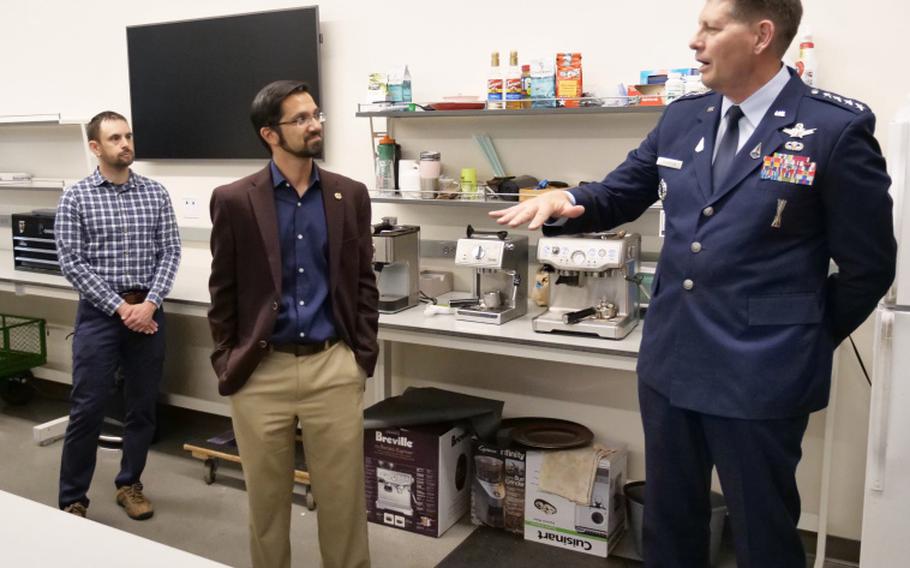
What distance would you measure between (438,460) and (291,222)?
115cm

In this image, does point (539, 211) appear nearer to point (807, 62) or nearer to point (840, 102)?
point (840, 102)

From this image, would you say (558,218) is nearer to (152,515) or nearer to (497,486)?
(497,486)

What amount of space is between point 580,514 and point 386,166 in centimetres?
159

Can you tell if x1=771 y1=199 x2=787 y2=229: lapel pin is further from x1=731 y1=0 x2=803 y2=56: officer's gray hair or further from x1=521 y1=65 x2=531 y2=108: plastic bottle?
x1=521 y1=65 x2=531 y2=108: plastic bottle

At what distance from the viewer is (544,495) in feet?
9.64

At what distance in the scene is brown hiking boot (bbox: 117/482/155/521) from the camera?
314 centimetres

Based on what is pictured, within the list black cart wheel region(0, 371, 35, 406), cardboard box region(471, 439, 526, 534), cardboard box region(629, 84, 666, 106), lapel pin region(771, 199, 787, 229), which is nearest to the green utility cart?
black cart wheel region(0, 371, 35, 406)

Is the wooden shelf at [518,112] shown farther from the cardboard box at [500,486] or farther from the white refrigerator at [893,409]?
the cardboard box at [500,486]

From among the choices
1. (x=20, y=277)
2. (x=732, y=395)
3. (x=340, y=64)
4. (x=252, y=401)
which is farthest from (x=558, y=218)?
(x=20, y=277)

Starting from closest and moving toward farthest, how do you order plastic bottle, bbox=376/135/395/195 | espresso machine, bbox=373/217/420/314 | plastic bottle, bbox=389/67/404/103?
espresso machine, bbox=373/217/420/314 → plastic bottle, bbox=389/67/404/103 → plastic bottle, bbox=376/135/395/195

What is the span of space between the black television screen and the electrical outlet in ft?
0.73

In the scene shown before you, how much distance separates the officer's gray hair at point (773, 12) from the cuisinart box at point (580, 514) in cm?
172

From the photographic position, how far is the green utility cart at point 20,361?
4391 millimetres

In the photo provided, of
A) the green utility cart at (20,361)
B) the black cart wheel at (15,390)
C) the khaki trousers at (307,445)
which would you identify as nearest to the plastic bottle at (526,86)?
the khaki trousers at (307,445)
